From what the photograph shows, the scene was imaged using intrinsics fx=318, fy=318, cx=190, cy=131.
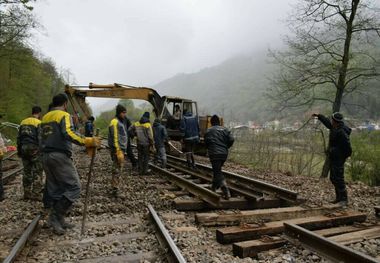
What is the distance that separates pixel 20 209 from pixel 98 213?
1591 millimetres

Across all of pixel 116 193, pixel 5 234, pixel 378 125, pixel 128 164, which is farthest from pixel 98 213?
pixel 378 125

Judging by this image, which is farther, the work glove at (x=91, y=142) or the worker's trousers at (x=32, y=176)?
the worker's trousers at (x=32, y=176)

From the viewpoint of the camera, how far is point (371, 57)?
44.8ft

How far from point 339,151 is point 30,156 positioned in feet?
22.3

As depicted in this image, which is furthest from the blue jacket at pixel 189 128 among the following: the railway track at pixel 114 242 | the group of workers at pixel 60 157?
the group of workers at pixel 60 157

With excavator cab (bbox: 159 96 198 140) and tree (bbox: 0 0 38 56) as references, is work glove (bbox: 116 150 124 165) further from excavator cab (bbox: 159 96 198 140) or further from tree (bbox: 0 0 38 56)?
tree (bbox: 0 0 38 56)

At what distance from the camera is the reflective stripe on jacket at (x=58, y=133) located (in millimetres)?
4953

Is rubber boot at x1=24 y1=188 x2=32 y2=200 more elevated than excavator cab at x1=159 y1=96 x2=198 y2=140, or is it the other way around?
excavator cab at x1=159 y1=96 x2=198 y2=140

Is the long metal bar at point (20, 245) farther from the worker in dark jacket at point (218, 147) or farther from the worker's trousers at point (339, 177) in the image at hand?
the worker's trousers at point (339, 177)

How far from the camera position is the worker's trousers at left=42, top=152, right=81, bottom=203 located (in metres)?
5.02

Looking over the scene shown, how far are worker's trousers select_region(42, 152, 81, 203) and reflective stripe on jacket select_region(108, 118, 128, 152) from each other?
2.10m

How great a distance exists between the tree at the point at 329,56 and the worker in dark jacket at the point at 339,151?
7049 mm

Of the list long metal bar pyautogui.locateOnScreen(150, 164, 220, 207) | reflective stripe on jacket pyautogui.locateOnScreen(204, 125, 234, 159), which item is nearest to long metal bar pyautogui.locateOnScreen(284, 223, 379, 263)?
long metal bar pyautogui.locateOnScreen(150, 164, 220, 207)

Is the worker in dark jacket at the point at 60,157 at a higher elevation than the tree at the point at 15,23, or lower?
lower
